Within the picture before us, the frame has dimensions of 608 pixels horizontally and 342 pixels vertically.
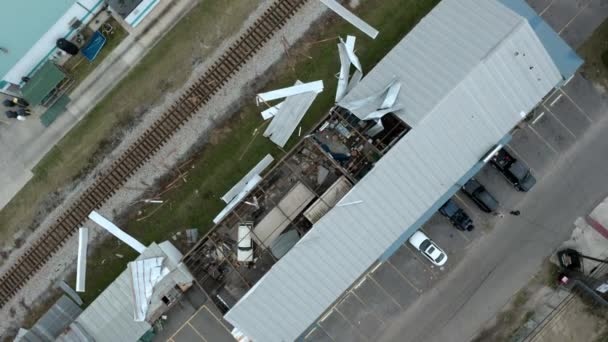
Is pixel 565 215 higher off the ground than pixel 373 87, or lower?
higher

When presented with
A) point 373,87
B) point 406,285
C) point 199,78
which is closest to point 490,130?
point 373,87

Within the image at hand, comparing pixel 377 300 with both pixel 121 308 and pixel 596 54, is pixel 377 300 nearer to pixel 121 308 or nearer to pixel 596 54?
pixel 121 308

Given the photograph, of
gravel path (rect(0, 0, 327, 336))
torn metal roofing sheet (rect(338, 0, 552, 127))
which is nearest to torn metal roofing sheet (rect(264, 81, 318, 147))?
gravel path (rect(0, 0, 327, 336))

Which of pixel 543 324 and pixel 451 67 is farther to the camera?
pixel 543 324

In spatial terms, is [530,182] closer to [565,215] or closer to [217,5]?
[565,215]

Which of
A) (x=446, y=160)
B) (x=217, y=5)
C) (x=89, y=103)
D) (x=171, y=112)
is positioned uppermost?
(x=446, y=160)

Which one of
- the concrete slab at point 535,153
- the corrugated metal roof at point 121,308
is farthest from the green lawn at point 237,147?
the concrete slab at point 535,153

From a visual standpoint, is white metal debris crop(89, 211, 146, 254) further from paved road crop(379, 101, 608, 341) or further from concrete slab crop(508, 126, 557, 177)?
concrete slab crop(508, 126, 557, 177)

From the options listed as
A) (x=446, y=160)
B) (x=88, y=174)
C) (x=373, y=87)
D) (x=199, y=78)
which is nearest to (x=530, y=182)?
(x=446, y=160)
